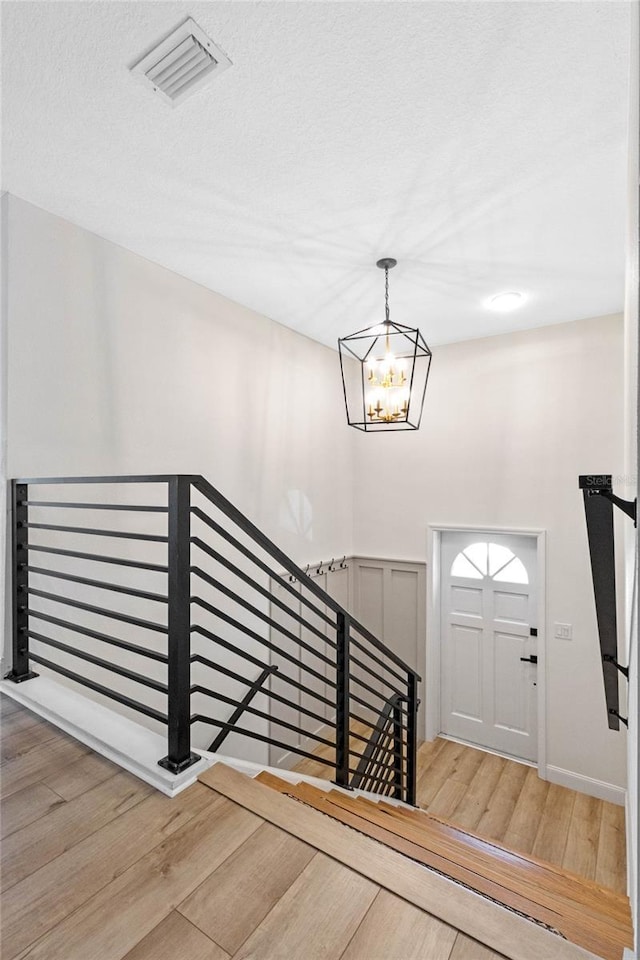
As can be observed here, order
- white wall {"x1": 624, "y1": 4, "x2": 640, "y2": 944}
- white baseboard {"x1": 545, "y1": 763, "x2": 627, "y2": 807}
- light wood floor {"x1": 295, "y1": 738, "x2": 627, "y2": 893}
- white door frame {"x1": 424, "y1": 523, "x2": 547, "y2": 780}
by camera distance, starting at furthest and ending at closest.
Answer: white door frame {"x1": 424, "y1": 523, "x2": 547, "y2": 780}
white baseboard {"x1": 545, "y1": 763, "x2": 627, "y2": 807}
light wood floor {"x1": 295, "y1": 738, "x2": 627, "y2": 893}
white wall {"x1": 624, "y1": 4, "x2": 640, "y2": 944}

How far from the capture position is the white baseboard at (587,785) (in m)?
3.61

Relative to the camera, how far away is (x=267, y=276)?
10.0ft

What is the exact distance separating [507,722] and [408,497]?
218 centimetres

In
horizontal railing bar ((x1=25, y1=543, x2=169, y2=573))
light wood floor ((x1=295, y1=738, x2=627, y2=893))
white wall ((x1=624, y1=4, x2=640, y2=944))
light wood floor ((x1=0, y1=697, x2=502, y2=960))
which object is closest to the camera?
white wall ((x1=624, y1=4, x2=640, y2=944))

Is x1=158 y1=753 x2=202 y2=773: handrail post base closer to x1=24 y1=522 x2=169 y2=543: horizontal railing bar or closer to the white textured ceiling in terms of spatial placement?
x1=24 y1=522 x2=169 y2=543: horizontal railing bar

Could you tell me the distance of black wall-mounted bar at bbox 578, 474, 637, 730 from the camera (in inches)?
43.9

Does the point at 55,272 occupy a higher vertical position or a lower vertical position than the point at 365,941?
higher

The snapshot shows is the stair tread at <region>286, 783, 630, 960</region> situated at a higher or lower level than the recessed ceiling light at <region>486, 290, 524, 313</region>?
lower

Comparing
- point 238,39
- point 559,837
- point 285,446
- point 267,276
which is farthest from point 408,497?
point 238,39

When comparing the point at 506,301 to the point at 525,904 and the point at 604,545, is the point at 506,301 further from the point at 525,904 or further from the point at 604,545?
the point at 525,904

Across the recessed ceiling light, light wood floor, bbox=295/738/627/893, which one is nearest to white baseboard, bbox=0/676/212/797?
light wood floor, bbox=295/738/627/893

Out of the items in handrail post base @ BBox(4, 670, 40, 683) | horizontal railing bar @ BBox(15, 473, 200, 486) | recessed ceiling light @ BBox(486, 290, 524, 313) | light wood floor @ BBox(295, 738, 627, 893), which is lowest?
light wood floor @ BBox(295, 738, 627, 893)

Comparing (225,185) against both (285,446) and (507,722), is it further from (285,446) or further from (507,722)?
(507,722)

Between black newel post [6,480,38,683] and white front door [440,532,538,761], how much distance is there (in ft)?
11.6
